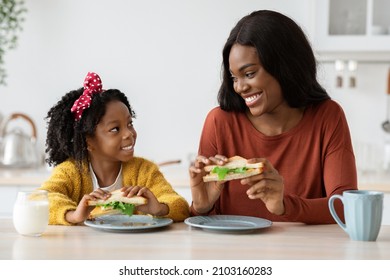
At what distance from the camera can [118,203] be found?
5.37 ft

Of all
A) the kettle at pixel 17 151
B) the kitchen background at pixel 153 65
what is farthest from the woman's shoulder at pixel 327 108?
the kettle at pixel 17 151

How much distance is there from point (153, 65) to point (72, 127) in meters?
1.69

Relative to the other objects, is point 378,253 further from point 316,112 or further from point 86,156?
point 86,156

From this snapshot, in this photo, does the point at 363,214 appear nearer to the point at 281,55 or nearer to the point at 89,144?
the point at 281,55

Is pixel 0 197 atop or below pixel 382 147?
below

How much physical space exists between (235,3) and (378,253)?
94.2 inches

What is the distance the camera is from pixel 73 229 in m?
1.63

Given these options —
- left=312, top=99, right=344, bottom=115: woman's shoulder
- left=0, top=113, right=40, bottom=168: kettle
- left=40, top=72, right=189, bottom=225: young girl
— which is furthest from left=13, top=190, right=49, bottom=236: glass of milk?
left=0, top=113, right=40, bottom=168: kettle

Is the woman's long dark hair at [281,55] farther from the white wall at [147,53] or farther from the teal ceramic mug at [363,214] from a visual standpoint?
the white wall at [147,53]

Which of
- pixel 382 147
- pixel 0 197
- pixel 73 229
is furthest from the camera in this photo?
pixel 382 147

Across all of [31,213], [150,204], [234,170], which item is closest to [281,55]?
[234,170]

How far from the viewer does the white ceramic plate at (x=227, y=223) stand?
5.11ft

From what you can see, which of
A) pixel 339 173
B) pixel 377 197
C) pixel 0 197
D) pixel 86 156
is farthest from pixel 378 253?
pixel 0 197
